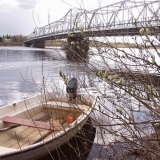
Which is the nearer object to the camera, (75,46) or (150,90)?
(150,90)

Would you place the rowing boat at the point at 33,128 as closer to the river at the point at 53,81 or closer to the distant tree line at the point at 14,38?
the river at the point at 53,81

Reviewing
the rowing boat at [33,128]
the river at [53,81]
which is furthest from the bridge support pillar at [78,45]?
the rowing boat at [33,128]

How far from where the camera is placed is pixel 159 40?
243 centimetres

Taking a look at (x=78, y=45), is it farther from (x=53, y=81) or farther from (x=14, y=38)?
(x=14, y=38)

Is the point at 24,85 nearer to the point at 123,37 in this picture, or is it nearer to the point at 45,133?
the point at 45,133

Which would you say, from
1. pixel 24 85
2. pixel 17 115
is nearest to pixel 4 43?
pixel 24 85

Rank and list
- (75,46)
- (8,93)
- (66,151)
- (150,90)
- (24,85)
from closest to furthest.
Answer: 1. (150,90)
2. (75,46)
3. (66,151)
4. (8,93)
5. (24,85)

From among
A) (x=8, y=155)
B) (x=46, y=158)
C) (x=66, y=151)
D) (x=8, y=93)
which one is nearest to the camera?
(x=8, y=155)

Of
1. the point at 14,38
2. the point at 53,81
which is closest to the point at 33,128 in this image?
the point at 53,81

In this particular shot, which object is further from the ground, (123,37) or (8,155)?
(123,37)

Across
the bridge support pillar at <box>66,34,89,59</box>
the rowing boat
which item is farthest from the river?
the rowing boat

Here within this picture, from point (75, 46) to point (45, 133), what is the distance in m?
3.26

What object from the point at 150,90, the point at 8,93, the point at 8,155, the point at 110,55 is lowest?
the point at 8,93

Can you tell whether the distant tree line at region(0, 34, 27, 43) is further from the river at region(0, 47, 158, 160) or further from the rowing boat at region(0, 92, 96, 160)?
the rowing boat at region(0, 92, 96, 160)
